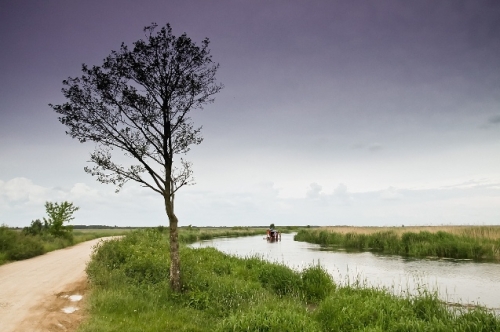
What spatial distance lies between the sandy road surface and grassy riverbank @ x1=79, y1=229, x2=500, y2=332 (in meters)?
0.67

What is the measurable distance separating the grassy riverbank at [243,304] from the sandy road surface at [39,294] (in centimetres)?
67

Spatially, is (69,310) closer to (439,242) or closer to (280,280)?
(280,280)

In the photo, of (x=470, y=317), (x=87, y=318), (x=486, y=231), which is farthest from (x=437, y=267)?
(x=87, y=318)

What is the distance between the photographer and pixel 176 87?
13016 millimetres

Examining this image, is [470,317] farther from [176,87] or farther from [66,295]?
[66,295]

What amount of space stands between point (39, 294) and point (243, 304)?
6.76 m

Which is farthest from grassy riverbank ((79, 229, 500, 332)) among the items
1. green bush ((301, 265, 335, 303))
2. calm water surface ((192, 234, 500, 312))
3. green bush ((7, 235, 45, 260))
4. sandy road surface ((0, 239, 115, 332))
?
green bush ((7, 235, 45, 260))

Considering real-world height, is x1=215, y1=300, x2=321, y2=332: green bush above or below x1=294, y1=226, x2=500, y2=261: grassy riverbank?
below

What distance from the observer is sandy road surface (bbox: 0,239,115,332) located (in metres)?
9.48

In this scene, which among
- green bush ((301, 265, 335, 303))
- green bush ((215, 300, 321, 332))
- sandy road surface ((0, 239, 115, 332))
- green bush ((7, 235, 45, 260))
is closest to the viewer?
green bush ((215, 300, 321, 332))

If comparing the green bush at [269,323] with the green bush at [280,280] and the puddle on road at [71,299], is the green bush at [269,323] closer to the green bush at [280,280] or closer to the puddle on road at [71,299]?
the puddle on road at [71,299]

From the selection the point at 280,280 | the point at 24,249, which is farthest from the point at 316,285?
the point at 24,249

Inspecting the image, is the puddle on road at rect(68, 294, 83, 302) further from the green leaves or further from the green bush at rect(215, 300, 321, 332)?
the green leaves

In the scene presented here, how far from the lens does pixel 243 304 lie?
40.4 feet
